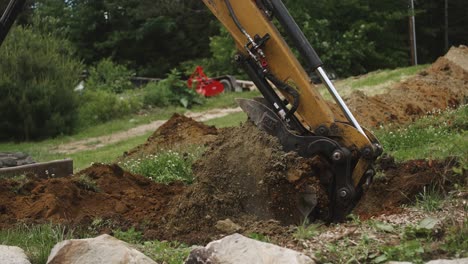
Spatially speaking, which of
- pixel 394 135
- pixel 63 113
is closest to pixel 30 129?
pixel 63 113

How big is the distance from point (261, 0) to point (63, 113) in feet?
44.3

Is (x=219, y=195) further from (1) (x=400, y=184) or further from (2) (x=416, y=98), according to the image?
(2) (x=416, y=98)

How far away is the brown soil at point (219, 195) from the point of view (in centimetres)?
671

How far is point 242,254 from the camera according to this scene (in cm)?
462

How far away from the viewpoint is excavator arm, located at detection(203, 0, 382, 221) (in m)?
6.59

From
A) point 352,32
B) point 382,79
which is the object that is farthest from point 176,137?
point 352,32

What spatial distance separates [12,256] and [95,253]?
0.70 m

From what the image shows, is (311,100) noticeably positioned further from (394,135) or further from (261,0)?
(394,135)

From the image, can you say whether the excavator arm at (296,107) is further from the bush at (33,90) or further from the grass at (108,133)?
the bush at (33,90)

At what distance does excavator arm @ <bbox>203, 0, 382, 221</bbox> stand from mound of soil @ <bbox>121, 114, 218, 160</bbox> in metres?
4.84

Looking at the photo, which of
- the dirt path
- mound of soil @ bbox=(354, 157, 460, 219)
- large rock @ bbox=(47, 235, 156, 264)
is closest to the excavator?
mound of soil @ bbox=(354, 157, 460, 219)

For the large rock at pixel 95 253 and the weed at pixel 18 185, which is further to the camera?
the weed at pixel 18 185

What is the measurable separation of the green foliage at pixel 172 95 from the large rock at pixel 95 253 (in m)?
17.1

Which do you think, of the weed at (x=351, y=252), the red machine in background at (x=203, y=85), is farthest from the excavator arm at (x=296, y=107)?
the red machine in background at (x=203, y=85)
